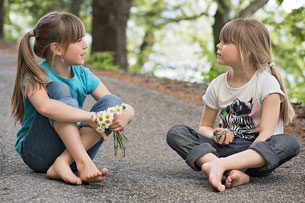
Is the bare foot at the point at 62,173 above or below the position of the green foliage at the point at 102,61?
above

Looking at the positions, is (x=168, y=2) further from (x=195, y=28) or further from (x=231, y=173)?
(x=231, y=173)

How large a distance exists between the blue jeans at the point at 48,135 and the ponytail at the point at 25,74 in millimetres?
80

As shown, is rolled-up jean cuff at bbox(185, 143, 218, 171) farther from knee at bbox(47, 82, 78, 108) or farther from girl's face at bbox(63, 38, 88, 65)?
girl's face at bbox(63, 38, 88, 65)

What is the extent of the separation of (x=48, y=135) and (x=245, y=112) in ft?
4.20

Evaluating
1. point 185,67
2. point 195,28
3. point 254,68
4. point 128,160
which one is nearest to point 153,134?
point 128,160

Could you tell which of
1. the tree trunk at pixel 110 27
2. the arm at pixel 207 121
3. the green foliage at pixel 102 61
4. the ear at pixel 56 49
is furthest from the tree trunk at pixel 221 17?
the ear at pixel 56 49

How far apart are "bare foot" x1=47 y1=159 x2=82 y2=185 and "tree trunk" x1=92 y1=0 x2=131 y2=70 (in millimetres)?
7466

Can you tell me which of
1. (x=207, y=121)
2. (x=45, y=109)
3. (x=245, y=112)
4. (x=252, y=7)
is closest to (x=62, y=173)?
(x=45, y=109)

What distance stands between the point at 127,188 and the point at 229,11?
8468 millimetres

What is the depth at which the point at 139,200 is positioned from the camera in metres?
2.11

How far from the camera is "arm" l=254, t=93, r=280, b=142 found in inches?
100

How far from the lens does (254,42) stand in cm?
271

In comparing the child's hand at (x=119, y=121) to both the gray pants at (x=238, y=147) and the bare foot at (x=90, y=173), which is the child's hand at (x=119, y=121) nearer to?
the bare foot at (x=90, y=173)

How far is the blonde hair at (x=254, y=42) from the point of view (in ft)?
8.82
